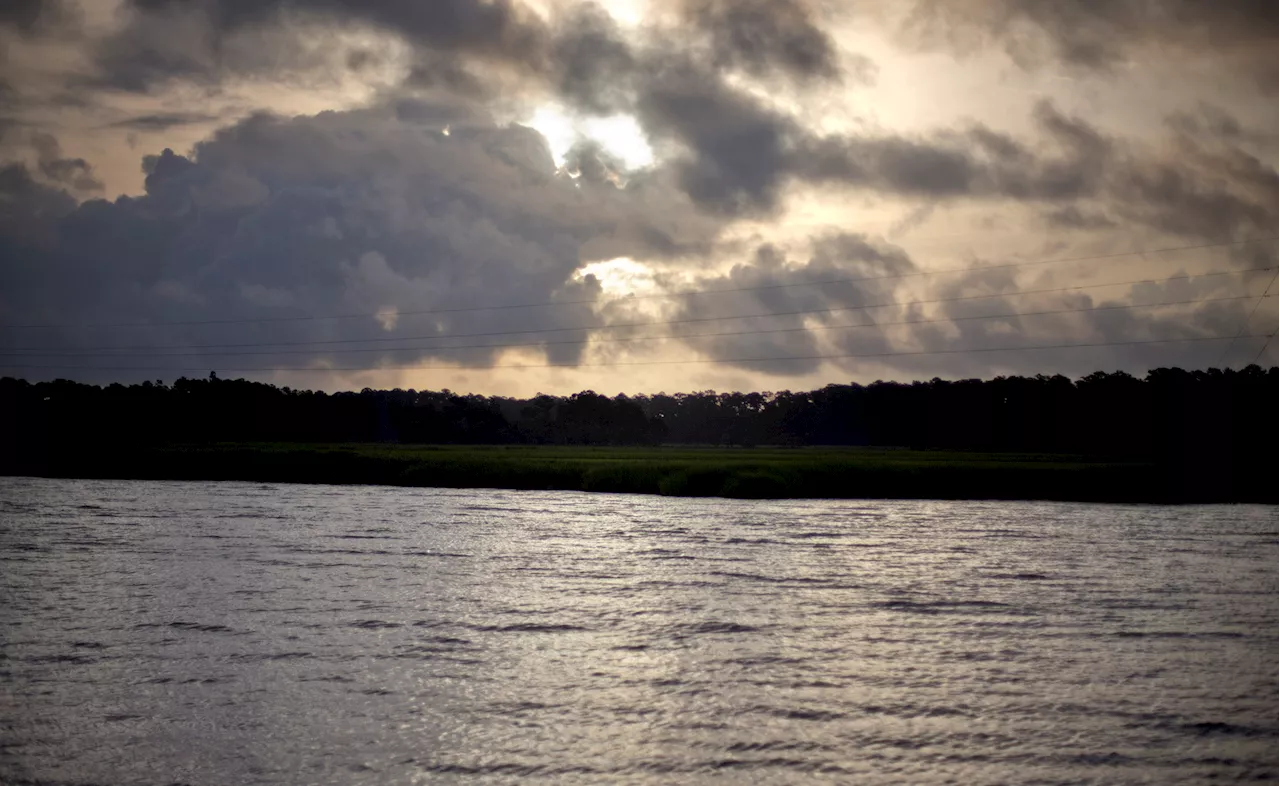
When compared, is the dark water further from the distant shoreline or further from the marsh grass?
the distant shoreline

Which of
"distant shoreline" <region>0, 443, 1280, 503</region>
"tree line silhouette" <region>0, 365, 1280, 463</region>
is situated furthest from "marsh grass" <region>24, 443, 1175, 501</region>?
"tree line silhouette" <region>0, 365, 1280, 463</region>

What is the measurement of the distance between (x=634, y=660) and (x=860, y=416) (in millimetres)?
162725

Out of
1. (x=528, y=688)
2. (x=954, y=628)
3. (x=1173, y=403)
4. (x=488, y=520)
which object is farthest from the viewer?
(x=1173, y=403)

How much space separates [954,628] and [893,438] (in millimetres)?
143312

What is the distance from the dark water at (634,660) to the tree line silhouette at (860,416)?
7225 cm

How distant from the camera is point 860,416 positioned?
598 feet

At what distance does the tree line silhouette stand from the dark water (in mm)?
72251

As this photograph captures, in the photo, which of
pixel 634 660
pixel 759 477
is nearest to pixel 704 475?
pixel 759 477

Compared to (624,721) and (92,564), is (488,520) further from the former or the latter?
(624,721)

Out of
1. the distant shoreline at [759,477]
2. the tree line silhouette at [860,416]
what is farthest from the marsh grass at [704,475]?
the tree line silhouette at [860,416]

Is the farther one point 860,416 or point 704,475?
point 860,416

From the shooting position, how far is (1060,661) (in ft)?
77.8

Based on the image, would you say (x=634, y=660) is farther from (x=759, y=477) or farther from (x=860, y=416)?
(x=860, y=416)

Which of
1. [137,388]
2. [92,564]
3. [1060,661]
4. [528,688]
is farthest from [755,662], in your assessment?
[137,388]
